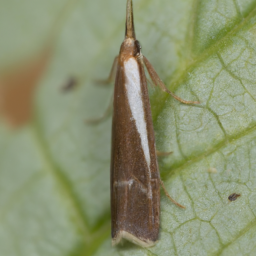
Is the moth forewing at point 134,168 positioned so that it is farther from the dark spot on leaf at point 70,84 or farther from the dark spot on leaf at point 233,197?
the dark spot on leaf at point 70,84

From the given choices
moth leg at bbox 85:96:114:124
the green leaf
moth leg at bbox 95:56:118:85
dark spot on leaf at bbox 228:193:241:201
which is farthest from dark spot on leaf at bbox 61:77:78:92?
dark spot on leaf at bbox 228:193:241:201

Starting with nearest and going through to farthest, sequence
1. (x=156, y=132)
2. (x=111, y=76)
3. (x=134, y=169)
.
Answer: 1. (x=134, y=169)
2. (x=156, y=132)
3. (x=111, y=76)

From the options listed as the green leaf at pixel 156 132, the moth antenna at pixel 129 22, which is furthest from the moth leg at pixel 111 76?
the moth antenna at pixel 129 22

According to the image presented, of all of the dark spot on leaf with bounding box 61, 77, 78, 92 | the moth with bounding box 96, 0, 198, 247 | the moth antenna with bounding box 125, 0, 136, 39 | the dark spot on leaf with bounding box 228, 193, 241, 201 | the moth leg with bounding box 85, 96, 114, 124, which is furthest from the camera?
the dark spot on leaf with bounding box 61, 77, 78, 92

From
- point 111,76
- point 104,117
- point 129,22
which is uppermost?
point 129,22

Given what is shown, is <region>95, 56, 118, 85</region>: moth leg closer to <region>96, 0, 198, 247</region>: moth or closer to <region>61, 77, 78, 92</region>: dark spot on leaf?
<region>61, 77, 78, 92</region>: dark spot on leaf

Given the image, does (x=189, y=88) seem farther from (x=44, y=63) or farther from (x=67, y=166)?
(x=44, y=63)

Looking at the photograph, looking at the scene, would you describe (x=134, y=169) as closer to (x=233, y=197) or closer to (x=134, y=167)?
(x=134, y=167)

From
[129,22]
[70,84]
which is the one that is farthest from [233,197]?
[70,84]
